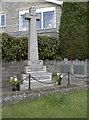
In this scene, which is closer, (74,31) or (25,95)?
(25,95)

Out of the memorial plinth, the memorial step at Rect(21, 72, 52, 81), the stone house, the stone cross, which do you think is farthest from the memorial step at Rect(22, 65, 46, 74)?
the stone house

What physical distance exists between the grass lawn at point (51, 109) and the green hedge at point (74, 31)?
5.55 m

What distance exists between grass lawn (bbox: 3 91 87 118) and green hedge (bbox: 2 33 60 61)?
4889 millimetres

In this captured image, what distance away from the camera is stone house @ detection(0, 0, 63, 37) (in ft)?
44.9

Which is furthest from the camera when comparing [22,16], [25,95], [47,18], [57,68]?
[22,16]

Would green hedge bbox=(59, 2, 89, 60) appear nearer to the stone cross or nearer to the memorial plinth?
the memorial plinth

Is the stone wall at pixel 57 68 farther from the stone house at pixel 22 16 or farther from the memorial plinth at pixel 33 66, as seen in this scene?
the memorial plinth at pixel 33 66

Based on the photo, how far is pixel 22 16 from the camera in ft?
48.1

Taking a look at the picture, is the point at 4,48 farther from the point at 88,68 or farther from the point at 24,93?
the point at 88,68

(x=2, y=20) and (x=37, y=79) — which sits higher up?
(x=2, y=20)

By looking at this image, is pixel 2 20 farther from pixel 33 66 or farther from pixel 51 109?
pixel 51 109

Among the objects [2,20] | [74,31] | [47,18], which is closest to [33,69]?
[74,31]

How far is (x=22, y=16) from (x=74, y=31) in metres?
5.21

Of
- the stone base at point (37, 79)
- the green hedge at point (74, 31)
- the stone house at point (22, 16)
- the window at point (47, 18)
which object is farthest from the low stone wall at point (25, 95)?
the window at point (47, 18)
